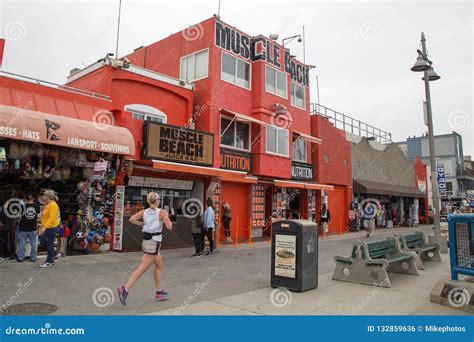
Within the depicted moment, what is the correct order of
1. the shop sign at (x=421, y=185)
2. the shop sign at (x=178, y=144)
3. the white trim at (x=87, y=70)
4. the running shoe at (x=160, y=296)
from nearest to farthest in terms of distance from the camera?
the running shoe at (x=160, y=296) → the shop sign at (x=178, y=144) → the white trim at (x=87, y=70) → the shop sign at (x=421, y=185)

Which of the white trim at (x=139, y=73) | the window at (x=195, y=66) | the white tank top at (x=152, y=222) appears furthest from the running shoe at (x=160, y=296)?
the window at (x=195, y=66)

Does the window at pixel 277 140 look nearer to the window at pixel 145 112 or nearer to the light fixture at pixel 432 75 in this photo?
the window at pixel 145 112

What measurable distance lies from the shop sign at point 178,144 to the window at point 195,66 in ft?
11.5

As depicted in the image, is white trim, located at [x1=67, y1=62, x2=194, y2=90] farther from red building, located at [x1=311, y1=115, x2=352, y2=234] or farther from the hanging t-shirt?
red building, located at [x1=311, y1=115, x2=352, y2=234]

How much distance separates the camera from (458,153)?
183 ft

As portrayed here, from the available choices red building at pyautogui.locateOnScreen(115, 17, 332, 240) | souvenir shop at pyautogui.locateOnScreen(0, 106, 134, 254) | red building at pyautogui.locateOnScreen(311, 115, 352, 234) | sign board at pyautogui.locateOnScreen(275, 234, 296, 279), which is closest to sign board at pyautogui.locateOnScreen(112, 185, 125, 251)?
souvenir shop at pyautogui.locateOnScreen(0, 106, 134, 254)

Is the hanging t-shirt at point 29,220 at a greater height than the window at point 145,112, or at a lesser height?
lesser

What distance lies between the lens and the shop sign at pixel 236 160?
1683cm

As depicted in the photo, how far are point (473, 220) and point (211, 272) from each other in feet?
18.6

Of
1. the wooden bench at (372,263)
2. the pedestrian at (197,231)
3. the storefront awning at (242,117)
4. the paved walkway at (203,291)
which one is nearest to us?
the paved walkway at (203,291)

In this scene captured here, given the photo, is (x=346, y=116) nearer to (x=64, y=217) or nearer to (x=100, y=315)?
(x=64, y=217)

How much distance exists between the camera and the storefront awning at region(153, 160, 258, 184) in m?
13.2

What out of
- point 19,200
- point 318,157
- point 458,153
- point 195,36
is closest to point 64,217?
point 19,200

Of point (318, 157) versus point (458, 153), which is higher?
point (458, 153)
